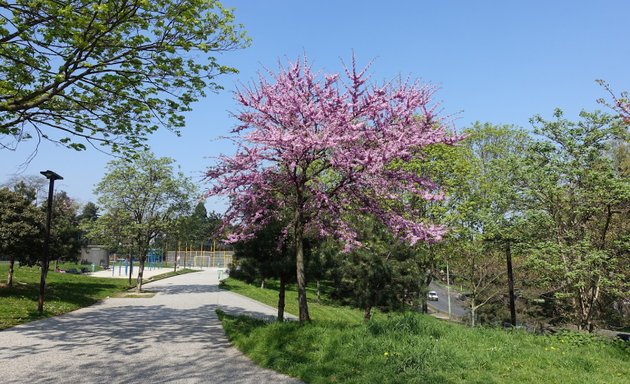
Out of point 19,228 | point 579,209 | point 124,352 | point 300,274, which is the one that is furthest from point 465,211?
point 19,228

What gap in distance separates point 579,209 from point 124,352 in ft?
36.9

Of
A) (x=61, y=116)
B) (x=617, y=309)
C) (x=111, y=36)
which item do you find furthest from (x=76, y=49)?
(x=617, y=309)

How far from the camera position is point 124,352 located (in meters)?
7.99

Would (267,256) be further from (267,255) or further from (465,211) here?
(465,211)

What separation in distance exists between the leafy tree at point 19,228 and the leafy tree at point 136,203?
494cm

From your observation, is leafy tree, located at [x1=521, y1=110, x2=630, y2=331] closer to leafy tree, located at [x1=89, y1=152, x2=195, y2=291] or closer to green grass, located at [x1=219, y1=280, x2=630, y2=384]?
green grass, located at [x1=219, y1=280, x2=630, y2=384]

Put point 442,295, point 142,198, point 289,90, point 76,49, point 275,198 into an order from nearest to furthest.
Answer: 1. point 76,49
2. point 289,90
3. point 275,198
4. point 142,198
5. point 442,295

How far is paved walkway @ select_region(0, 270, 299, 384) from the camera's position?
6.24 meters

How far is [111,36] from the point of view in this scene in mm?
9047

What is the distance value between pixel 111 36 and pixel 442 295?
2473 inches

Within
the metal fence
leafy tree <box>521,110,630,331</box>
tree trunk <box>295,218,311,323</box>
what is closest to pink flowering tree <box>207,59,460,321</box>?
tree trunk <box>295,218,311,323</box>

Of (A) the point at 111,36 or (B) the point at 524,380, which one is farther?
(A) the point at 111,36

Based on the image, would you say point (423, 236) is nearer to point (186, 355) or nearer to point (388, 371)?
point (388, 371)

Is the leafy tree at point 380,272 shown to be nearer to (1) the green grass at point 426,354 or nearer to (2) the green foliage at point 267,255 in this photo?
(2) the green foliage at point 267,255
